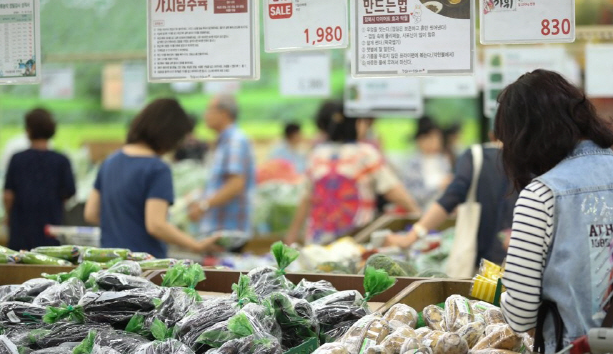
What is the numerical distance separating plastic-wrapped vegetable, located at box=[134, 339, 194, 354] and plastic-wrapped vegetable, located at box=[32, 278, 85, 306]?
536 millimetres

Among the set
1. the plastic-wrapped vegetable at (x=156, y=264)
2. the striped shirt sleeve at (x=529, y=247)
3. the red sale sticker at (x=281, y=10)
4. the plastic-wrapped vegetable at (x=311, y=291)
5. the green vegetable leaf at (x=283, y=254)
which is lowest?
the plastic-wrapped vegetable at (x=156, y=264)

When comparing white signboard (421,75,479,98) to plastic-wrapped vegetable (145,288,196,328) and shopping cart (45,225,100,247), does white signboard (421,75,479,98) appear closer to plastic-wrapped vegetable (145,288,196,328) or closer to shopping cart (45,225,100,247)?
shopping cart (45,225,100,247)

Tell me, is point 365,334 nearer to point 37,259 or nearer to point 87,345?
point 87,345

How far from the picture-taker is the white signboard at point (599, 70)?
255 inches

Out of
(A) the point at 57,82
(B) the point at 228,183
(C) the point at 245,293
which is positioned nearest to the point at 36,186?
(B) the point at 228,183

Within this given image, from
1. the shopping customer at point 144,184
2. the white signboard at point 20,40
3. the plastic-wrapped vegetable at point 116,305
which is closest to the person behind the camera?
the plastic-wrapped vegetable at point 116,305

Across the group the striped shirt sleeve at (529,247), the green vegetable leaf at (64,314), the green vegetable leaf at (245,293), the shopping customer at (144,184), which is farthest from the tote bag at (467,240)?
the green vegetable leaf at (64,314)

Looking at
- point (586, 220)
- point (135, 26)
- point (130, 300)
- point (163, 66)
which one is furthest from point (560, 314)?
point (135, 26)

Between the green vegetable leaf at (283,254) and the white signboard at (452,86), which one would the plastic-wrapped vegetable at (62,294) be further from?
the white signboard at (452,86)

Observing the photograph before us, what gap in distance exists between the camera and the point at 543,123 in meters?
2.30

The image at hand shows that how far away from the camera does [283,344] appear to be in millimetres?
2615

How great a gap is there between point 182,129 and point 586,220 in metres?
2.85

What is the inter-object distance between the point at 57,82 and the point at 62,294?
22.8 ft

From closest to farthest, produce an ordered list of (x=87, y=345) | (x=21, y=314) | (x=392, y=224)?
(x=87, y=345)
(x=21, y=314)
(x=392, y=224)
